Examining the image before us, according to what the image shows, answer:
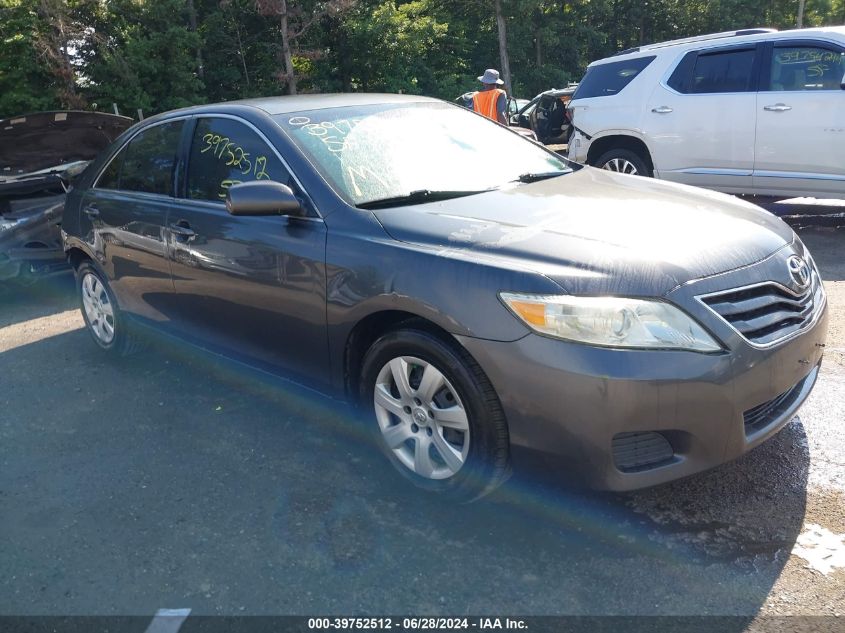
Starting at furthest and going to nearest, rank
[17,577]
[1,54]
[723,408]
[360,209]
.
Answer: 1. [1,54]
2. [360,209]
3. [17,577]
4. [723,408]

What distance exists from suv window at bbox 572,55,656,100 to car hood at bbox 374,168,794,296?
5165mm

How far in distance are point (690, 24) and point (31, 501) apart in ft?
141

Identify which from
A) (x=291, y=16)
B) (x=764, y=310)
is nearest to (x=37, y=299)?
(x=764, y=310)

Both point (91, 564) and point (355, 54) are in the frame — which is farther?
point (355, 54)

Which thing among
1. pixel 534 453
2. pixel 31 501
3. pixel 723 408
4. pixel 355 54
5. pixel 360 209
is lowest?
pixel 31 501

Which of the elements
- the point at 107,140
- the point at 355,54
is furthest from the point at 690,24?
the point at 107,140

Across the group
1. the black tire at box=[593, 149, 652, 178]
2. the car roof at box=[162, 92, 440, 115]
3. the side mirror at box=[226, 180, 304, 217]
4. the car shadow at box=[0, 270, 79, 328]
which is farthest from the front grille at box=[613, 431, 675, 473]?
the black tire at box=[593, 149, 652, 178]

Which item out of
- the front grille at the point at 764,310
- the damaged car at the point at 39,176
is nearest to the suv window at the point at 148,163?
the damaged car at the point at 39,176

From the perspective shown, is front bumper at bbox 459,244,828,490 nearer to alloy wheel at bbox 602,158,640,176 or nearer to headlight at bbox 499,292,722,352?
headlight at bbox 499,292,722,352

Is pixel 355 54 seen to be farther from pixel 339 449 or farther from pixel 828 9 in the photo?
pixel 828 9

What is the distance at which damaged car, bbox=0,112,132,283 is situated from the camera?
6625 mm

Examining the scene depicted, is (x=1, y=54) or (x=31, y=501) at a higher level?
(x=1, y=54)

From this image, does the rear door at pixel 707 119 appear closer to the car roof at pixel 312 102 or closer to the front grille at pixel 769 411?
the car roof at pixel 312 102

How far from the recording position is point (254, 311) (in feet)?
12.0
